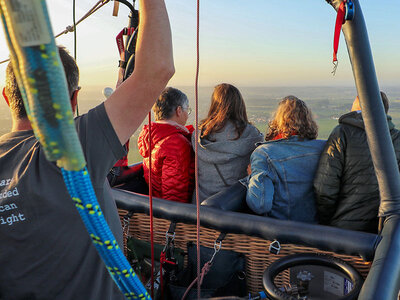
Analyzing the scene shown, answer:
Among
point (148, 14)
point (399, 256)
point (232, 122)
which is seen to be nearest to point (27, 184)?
point (148, 14)

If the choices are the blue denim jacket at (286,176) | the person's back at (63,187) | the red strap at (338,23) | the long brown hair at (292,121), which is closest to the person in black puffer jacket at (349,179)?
the blue denim jacket at (286,176)

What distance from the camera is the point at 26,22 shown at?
0.84 feet

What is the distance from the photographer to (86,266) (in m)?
0.80

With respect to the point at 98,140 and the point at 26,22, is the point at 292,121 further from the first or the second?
the point at 26,22

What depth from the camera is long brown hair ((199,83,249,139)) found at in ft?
6.91

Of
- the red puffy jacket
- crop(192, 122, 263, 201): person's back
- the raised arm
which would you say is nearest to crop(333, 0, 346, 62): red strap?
the raised arm

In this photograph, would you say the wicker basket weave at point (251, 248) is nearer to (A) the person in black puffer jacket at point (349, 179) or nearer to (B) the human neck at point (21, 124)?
(A) the person in black puffer jacket at point (349, 179)

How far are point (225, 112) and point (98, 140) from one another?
146cm

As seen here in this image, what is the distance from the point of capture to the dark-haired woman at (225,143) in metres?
2.08

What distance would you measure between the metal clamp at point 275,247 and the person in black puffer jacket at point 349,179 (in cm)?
56

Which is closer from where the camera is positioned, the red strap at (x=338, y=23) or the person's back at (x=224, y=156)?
the red strap at (x=338, y=23)

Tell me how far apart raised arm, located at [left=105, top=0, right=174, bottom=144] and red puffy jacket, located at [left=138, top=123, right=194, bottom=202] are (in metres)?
1.39

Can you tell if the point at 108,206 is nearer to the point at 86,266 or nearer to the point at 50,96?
the point at 86,266

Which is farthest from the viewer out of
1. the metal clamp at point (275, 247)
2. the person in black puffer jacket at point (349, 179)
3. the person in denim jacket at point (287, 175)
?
the person in denim jacket at point (287, 175)
